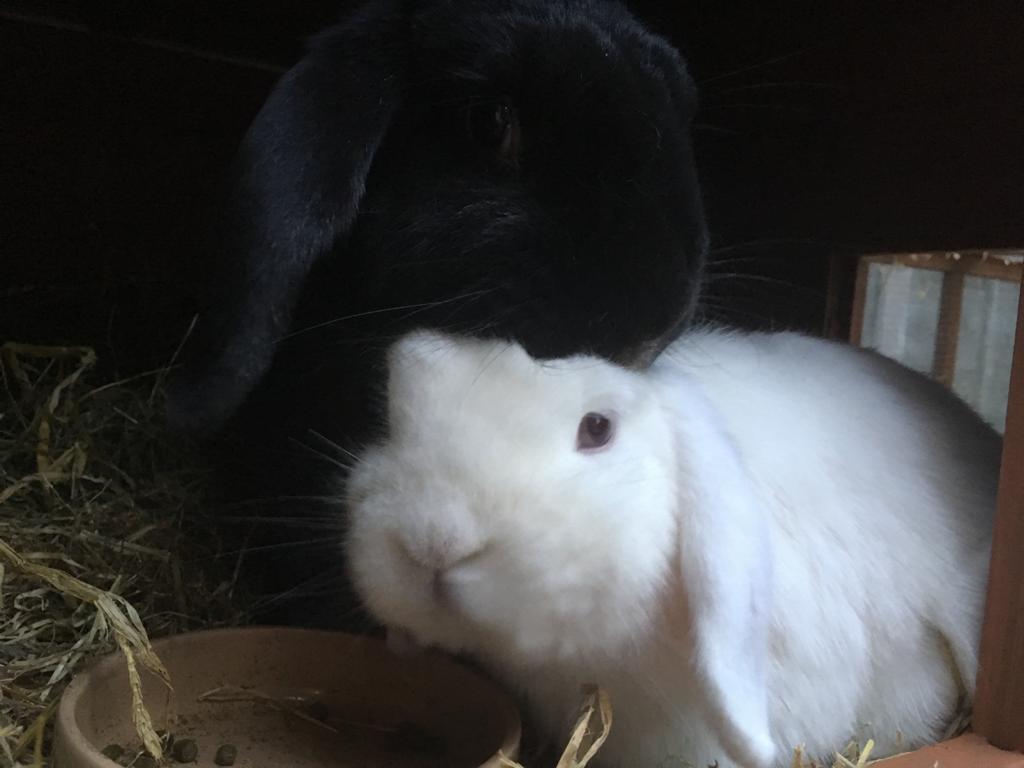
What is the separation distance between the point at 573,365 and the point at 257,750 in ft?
1.66

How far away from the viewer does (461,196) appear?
90 centimetres

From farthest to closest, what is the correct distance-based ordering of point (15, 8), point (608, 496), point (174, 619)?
1. point (15, 8)
2. point (174, 619)
3. point (608, 496)

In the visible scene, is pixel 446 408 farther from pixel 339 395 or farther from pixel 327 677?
pixel 327 677

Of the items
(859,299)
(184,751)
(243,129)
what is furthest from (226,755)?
(859,299)

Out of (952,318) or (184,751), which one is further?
(952,318)

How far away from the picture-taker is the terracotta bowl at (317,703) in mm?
969

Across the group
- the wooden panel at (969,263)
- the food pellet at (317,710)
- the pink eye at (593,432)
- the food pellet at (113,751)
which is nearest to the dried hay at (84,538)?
the food pellet at (113,751)

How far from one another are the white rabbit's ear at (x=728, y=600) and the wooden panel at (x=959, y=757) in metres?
0.20

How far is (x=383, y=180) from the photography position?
958 millimetres

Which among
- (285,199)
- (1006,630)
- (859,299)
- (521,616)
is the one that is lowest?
(1006,630)

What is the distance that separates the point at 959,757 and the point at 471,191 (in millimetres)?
759

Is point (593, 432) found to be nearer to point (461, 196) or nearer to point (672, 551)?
point (672, 551)

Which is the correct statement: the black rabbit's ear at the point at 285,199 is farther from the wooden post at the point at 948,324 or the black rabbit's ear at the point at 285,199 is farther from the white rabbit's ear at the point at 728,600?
the wooden post at the point at 948,324

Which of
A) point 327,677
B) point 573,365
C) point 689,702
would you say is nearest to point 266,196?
point 573,365
